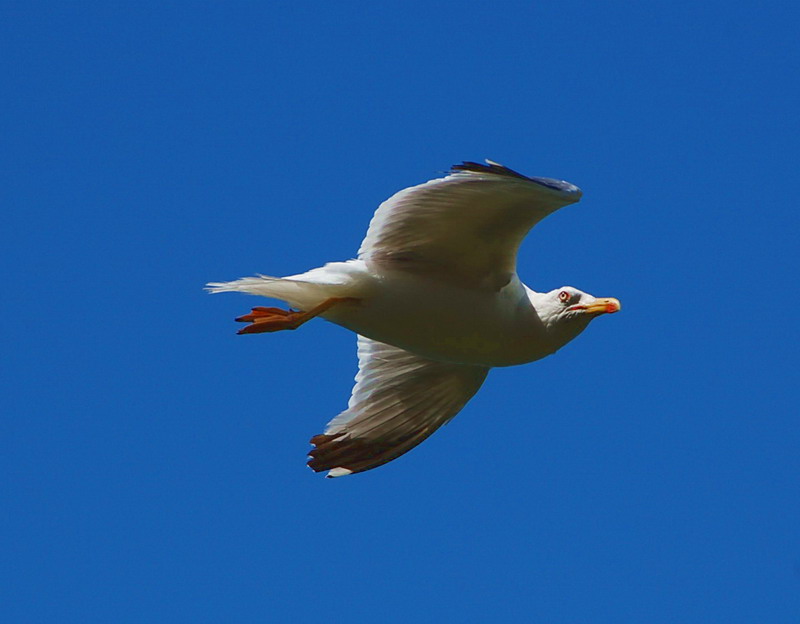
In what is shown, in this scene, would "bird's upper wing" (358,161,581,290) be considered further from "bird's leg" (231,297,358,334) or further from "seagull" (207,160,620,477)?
"bird's leg" (231,297,358,334)

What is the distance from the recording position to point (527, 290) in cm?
1064

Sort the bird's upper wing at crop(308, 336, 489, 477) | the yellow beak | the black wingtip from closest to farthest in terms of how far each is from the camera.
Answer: the black wingtip, the yellow beak, the bird's upper wing at crop(308, 336, 489, 477)

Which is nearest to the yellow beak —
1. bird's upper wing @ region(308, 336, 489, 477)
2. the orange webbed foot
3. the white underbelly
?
the white underbelly

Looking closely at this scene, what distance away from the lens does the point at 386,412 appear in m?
11.9

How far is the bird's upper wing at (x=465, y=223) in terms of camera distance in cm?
916

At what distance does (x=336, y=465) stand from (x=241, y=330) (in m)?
2.31

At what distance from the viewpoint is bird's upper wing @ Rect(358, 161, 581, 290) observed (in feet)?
30.1

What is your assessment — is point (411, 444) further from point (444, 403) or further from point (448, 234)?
point (448, 234)

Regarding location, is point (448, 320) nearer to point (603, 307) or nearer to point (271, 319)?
point (603, 307)

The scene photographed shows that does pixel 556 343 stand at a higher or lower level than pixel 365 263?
lower

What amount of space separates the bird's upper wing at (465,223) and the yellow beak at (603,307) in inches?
24.8

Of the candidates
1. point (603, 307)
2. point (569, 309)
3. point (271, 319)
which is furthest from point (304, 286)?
point (603, 307)

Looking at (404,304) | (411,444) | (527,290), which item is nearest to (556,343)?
(527,290)

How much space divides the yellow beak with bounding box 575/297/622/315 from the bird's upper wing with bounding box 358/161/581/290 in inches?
24.8
